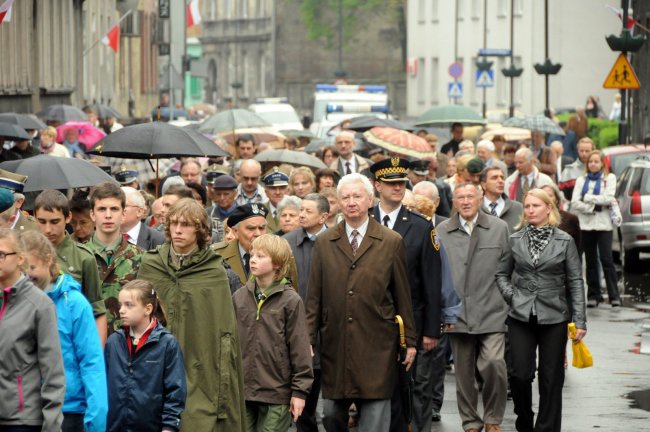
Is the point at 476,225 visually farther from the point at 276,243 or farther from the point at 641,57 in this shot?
the point at 641,57

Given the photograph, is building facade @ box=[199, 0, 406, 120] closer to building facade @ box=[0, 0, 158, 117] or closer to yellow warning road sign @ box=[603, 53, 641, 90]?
building facade @ box=[0, 0, 158, 117]

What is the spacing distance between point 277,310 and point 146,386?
1729 mm

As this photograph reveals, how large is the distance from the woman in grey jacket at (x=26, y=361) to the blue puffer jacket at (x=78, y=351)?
0.42m

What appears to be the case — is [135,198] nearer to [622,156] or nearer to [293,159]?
[293,159]

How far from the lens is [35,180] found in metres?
13.4

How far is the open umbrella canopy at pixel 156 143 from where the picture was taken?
16.6m

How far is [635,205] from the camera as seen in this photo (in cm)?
2494

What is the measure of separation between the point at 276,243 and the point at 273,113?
37.6m

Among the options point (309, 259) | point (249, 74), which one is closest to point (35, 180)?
point (309, 259)

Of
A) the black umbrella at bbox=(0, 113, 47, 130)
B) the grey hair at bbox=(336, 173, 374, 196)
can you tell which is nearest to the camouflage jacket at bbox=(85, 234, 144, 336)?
the grey hair at bbox=(336, 173, 374, 196)

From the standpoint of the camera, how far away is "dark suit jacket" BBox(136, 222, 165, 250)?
12383 millimetres

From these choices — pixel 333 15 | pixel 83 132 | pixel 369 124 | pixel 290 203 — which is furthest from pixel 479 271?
pixel 333 15

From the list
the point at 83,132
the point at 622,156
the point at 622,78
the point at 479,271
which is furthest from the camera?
the point at 83,132

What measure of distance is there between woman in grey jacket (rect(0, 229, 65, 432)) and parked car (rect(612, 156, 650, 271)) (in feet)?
57.9
